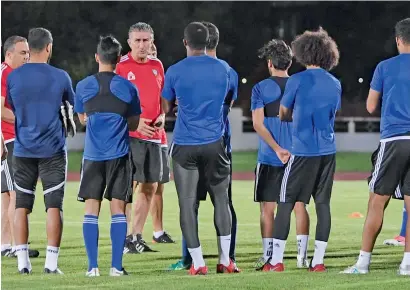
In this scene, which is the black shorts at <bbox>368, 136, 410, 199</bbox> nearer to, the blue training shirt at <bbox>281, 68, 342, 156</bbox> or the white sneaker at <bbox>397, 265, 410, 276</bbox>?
the blue training shirt at <bbox>281, 68, 342, 156</bbox>

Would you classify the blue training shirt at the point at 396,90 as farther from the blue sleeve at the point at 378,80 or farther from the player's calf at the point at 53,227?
the player's calf at the point at 53,227

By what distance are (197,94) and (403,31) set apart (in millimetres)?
1770

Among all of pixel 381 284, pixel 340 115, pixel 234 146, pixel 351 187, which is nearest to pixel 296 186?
pixel 381 284

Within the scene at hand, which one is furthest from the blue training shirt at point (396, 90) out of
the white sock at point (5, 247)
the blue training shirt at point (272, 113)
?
the white sock at point (5, 247)

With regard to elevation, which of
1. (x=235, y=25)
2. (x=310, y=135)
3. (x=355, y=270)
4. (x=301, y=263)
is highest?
(x=310, y=135)

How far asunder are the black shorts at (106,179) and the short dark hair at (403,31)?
8.17 feet

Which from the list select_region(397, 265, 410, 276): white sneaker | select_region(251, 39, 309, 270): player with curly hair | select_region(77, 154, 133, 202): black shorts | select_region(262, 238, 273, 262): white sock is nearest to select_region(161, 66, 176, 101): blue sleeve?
select_region(77, 154, 133, 202): black shorts

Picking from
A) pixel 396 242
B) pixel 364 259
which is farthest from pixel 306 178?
pixel 396 242

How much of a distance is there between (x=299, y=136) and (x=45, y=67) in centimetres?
224

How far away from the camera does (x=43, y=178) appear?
10.3 m

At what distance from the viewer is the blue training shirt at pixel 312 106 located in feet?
32.6

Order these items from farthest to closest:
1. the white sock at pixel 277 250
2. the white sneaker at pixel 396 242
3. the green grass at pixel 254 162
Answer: the green grass at pixel 254 162, the white sneaker at pixel 396 242, the white sock at pixel 277 250

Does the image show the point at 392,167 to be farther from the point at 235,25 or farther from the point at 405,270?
the point at 235,25

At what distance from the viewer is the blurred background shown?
1950 inches
